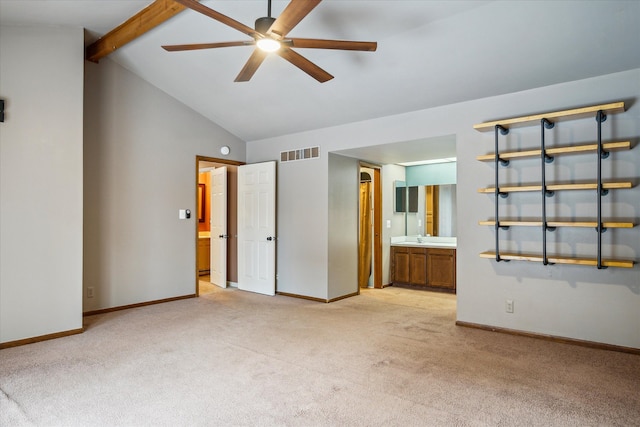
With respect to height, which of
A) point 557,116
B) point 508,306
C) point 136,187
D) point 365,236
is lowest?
point 508,306

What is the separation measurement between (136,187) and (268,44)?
11.2 ft

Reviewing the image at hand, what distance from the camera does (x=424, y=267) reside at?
21.1ft

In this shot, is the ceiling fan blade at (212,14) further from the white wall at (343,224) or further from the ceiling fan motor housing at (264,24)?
the white wall at (343,224)

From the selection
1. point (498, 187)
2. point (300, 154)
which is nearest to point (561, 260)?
point (498, 187)

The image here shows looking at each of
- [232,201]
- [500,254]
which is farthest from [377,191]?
[500,254]

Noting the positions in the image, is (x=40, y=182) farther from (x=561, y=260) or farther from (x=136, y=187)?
(x=561, y=260)

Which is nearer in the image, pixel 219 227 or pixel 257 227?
pixel 257 227

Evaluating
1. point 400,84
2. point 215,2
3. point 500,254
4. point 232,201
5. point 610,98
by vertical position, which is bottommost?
point 500,254

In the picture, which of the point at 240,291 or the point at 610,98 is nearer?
the point at 610,98

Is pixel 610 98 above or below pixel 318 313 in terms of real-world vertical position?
above

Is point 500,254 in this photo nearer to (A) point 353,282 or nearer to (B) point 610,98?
(B) point 610,98

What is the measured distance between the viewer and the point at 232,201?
6.65 metres

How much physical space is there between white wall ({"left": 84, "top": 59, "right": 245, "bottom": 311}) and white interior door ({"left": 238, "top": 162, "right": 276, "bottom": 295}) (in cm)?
80

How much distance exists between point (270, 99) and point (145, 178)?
6.68 feet
